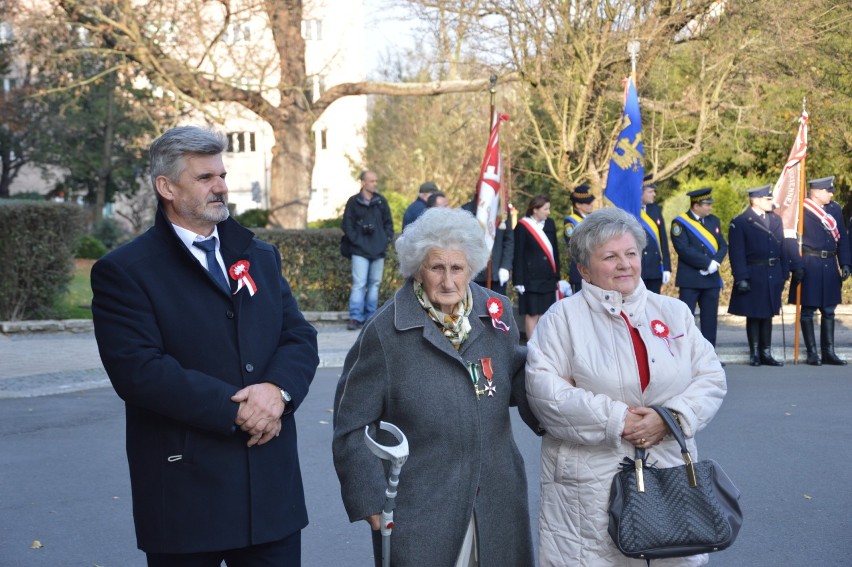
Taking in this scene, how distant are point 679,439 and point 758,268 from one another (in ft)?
31.9

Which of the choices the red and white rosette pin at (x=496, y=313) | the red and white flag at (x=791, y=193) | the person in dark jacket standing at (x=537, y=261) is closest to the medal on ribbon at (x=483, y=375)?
the red and white rosette pin at (x=496, y=313)

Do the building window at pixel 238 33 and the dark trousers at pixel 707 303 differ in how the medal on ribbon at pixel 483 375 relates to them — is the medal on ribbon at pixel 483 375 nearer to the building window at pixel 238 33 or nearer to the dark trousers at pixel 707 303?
the dark trousers at pixel 707 303

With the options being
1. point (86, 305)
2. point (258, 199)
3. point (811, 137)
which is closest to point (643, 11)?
point (811, 137)

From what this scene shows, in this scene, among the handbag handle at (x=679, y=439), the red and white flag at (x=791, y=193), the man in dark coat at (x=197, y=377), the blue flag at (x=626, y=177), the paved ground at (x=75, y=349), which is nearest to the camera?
the man in dark coat at (x=197, y=377)

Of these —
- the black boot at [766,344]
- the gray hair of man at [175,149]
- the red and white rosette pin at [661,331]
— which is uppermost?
the gray hair of man at [175,149]

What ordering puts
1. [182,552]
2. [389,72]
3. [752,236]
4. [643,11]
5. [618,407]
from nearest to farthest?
1. [182,552]
2. [618,407]
3. [752,236]
4. [643,11]
5. [389,72]

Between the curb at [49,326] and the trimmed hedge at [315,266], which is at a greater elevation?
the trimmed hedge at [315,266]

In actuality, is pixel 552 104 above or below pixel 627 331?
above

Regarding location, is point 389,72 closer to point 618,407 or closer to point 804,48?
point 804,48

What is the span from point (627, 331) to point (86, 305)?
1750 centimetres

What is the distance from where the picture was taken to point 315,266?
1736 cm

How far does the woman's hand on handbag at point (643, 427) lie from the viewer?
3.81 m

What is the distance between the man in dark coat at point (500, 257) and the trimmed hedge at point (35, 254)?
560cm

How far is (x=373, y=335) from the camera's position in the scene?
3.85 m
